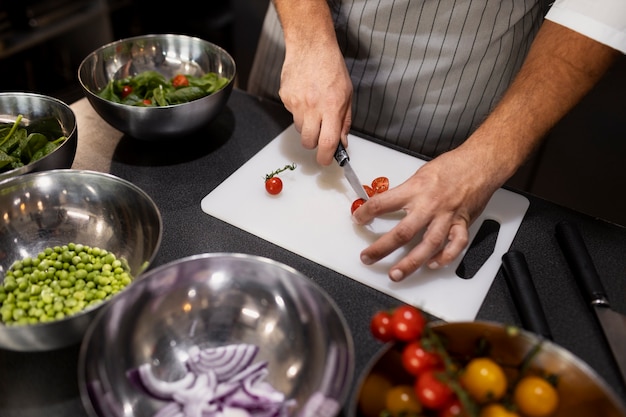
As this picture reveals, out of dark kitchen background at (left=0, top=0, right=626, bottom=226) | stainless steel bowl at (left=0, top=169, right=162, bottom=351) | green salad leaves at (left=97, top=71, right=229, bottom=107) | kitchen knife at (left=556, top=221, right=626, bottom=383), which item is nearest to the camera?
kitchen knife at (left=556, top=221, right=626, bottom=383)

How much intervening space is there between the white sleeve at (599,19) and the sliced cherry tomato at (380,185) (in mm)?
456

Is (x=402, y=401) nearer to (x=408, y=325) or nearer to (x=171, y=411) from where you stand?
(x=408, y=325)

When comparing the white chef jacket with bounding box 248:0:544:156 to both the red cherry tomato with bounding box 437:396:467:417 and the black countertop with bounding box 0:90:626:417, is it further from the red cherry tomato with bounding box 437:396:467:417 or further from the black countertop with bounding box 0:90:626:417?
the red cherry tomato with bounding box 437:396:467:417

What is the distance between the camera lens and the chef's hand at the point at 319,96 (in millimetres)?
1185

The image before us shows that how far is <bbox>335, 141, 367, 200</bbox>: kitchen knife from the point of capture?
117cm

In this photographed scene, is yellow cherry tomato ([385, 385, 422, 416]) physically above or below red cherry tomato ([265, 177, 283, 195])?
above

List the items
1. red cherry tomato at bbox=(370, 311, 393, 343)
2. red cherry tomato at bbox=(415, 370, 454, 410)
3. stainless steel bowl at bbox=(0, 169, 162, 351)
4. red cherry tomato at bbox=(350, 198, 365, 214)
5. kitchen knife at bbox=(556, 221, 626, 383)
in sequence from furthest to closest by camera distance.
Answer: red cherry tomato at bbox=(350, 198, 365, 214)
stainless steel bowl at bbox=(0, 169, 162, 351)
kitchen knife at bbox=(556, 221, 626, 383)
red cherry tomato at bbox=(370, 311, 393, 343)
red cherry tomato at bbox=(415, 370, 454, 410)

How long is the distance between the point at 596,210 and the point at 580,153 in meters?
0.25

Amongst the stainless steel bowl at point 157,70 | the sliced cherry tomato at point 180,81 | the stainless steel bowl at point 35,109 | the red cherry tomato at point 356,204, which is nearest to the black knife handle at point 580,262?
the red cherry tomato at point 356,204

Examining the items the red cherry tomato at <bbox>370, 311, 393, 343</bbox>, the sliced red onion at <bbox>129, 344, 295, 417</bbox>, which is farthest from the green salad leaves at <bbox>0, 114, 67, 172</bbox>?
the red cherry tomato at <bbox>370, 311, 393, 343</bbox>

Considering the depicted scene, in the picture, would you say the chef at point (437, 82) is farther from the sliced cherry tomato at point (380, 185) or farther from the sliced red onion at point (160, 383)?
the sliced red onion at point (160, 383)

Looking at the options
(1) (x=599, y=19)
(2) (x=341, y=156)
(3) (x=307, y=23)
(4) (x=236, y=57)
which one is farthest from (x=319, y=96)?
(4) (x=236, y=57)

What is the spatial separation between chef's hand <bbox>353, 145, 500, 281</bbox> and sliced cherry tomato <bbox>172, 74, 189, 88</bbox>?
0.54 m

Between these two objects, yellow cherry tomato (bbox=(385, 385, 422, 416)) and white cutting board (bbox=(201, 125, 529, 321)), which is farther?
white cutting board (bbox=(201, 125, 529, 321))
